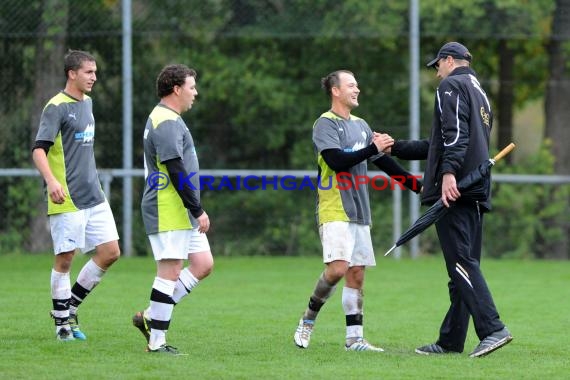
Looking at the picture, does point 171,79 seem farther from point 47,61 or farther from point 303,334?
point 47,61

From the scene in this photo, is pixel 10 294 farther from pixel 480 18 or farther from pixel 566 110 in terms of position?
pixel 566 110

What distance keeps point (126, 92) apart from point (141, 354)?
8.80 metres

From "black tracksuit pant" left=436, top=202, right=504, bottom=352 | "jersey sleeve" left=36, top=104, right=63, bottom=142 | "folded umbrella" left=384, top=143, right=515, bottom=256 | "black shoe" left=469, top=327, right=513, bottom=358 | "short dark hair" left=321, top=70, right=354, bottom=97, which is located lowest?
"black shoe" left=469, top=327, right=513, bottom=358

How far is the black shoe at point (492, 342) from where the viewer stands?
7.30m

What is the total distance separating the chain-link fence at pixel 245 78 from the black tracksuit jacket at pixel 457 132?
839cm

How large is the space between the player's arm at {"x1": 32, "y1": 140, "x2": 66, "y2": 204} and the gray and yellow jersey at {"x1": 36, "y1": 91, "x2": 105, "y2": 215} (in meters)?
0.14

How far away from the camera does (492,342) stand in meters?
7.34

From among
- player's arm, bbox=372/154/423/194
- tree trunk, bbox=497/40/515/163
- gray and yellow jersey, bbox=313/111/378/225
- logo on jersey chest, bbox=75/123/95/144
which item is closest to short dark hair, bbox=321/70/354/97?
gray and yellow jersey, bbox=313/111/378/225

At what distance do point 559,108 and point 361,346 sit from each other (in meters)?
10.3

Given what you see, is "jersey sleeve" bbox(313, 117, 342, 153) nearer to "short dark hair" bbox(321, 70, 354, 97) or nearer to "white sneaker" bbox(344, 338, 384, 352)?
"short dark hair" bbox(321, 70, 354, 97)

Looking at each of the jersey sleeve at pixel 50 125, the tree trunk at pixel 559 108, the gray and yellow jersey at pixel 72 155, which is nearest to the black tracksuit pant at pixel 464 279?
the gray and yellow jersey at pixel 72 155

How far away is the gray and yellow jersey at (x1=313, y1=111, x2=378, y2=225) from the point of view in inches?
310

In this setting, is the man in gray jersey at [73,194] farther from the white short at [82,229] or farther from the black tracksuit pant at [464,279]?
the black tracksuit pant at [464,279]

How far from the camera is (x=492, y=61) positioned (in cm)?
1750
